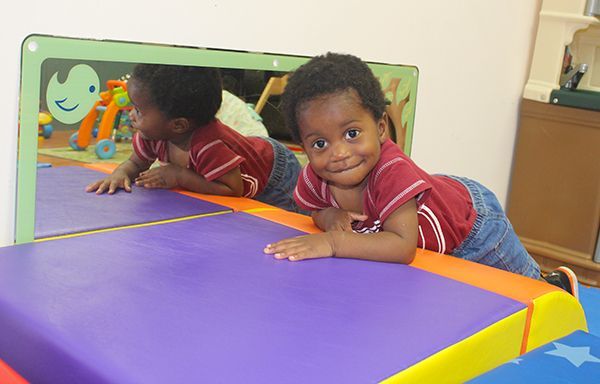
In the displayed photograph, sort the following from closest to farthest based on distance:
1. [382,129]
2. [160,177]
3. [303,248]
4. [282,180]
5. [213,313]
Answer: [213,313] < [303,248] < [382,129] < [160,177] < [282,180]

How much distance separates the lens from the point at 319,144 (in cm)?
109

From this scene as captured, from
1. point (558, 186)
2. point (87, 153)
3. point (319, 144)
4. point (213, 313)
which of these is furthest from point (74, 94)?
point (558, 186)

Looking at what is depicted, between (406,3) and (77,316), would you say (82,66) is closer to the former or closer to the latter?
(77,316)

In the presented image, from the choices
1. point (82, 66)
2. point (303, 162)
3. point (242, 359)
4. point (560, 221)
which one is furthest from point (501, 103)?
point (242, 359)

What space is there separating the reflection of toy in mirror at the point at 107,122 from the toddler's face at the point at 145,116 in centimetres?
2

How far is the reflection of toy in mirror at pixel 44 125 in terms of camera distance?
1037 millimetres

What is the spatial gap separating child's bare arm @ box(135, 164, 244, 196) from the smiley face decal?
25cm

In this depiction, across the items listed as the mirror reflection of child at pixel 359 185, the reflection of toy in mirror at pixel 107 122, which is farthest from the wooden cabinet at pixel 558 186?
the reflection of toy in mirror at pixel 107 122

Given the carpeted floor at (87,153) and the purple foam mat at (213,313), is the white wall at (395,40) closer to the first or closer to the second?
the carpeted floor at (87,153)

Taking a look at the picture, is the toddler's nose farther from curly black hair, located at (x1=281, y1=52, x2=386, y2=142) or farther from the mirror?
the mirror

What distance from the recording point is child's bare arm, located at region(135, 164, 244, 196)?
136 cm

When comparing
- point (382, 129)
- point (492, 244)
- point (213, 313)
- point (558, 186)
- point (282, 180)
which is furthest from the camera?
point (558, 186)

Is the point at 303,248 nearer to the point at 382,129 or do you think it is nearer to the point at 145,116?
the point at 382,129

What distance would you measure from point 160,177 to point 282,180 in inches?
12.1
